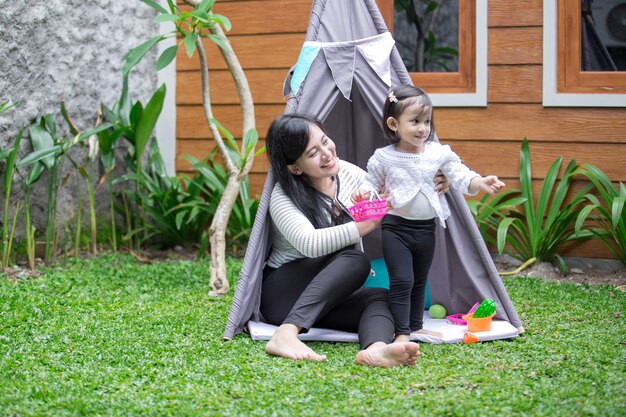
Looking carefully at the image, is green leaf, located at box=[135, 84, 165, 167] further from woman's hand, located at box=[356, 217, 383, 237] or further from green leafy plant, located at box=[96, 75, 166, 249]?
Answer: woman's hand, located at box=[356, 217, 383, 237]

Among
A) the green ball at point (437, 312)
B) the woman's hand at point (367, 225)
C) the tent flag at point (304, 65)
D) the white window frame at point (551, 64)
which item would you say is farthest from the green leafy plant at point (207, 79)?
the white window frame at point (551, 64)

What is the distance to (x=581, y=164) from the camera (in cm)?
457

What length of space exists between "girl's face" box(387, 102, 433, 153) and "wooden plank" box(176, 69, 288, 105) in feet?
6.91

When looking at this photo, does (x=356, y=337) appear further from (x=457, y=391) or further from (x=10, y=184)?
(x=10, y=184)

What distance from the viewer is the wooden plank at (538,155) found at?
14.8ft

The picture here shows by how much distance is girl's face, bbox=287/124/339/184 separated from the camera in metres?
3.14

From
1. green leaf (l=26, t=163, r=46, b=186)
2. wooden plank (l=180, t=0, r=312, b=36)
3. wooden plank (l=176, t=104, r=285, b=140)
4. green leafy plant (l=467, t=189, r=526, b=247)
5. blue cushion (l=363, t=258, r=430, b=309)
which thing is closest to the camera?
blue cushion (l=363, t=258, r=430, b=309)

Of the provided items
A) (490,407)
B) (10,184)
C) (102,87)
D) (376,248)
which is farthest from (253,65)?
(490,407)

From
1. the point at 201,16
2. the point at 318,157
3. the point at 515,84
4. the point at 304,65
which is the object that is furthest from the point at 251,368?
the point at 515,84

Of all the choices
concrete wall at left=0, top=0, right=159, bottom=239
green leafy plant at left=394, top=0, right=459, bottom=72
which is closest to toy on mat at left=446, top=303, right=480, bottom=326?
green leafy plant at left=394, top=0, right=459, bottom=72

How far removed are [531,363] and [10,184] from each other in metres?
2.85

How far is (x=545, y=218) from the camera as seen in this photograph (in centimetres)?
470

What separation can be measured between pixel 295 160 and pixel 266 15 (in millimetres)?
2166

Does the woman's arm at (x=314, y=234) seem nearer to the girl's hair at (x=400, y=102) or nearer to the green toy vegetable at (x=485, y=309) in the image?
the girl's hair at (x=400, y=102)
